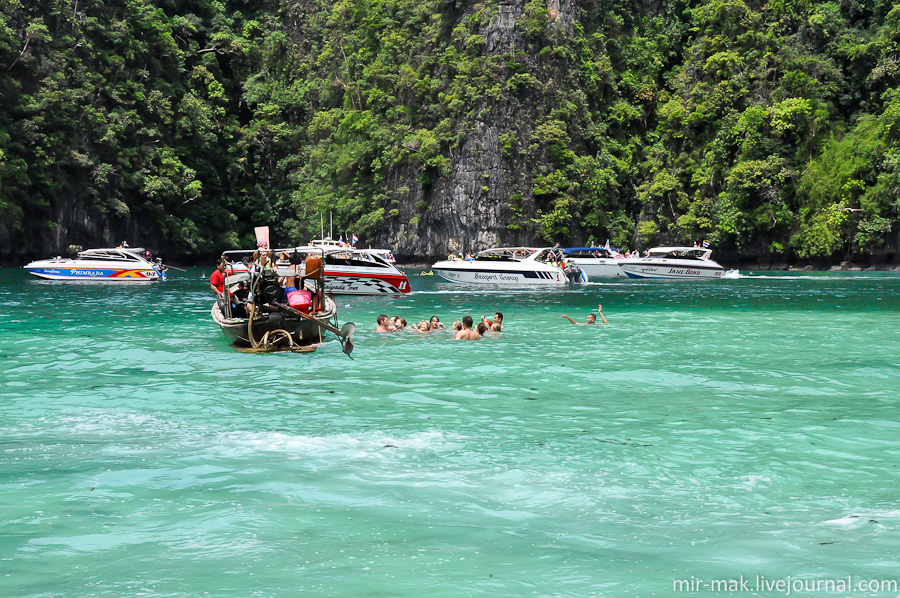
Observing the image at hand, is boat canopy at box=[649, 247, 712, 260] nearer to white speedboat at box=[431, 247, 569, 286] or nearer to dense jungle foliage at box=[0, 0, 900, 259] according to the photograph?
dense jungle foliage at box=[0, 0, 900, 259]

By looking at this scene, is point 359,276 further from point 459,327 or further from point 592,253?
point 592,253

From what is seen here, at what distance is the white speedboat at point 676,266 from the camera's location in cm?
4984

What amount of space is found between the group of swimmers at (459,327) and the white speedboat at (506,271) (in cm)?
2051

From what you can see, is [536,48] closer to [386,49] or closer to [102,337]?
[386,49]

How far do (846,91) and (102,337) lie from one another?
5675 cm

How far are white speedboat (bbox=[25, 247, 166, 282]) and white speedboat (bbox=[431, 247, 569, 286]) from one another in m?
16.2

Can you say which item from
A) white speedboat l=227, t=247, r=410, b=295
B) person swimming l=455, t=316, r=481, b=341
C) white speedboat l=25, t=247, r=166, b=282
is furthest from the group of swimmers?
white speedboat l=25, t=247, r=166, b=282

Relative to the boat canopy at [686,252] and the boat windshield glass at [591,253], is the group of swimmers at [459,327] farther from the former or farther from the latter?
the boat canopy at [686,252]

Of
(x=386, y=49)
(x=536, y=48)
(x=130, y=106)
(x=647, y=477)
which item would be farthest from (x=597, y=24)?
(x=647, y=477)

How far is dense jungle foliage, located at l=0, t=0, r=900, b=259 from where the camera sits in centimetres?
5756

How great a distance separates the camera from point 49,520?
24.1 feet

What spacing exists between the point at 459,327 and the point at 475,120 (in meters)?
46.3

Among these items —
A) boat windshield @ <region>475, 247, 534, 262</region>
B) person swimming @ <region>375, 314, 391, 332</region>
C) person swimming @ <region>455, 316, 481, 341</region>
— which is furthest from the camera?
boat windshield @ <region>475, 247, 534, 262</region>

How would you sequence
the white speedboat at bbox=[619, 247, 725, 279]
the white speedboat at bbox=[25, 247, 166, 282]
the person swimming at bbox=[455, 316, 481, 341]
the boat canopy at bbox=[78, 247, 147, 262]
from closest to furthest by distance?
1. the person swimming at bbox=[455, 316, 481, 341]
2. the white speedboat at bbox=[25, 247, 166, 282]
3. the boat canopy at bbox=[78, 247, 147, 262]
4. the white speedboat at bbox=[619, 247, 725, 279]
